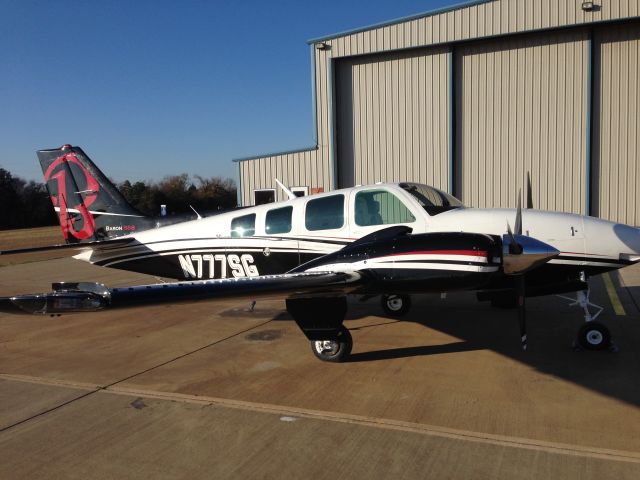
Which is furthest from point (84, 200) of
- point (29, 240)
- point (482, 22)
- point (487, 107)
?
point (29, 240)

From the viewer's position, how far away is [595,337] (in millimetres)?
Answer: 6422

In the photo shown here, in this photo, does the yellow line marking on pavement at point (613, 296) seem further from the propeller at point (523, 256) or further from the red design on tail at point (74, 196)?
the red design on tail at point (74, 196)

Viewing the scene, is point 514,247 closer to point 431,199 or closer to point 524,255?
point 524,255

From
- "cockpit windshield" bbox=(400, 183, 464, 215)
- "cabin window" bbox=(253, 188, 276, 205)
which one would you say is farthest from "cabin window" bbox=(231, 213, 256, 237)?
"cabin window" bbox=(253, 188, 276, 205)

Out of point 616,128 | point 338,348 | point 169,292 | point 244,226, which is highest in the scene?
point 616,128

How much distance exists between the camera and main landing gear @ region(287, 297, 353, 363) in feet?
21.2

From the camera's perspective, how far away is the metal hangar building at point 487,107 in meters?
16.9

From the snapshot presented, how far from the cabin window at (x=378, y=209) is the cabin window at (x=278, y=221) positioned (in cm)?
114

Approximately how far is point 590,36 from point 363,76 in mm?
7738

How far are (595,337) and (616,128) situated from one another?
43.5 feet

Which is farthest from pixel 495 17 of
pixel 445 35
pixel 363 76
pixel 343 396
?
pixel 343 396

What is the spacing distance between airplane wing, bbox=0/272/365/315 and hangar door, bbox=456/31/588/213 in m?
13.6

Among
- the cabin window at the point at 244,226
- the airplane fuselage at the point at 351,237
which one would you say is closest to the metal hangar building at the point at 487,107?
the airplane fuselage at the point at 351,237

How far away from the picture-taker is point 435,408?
4.93 metres
